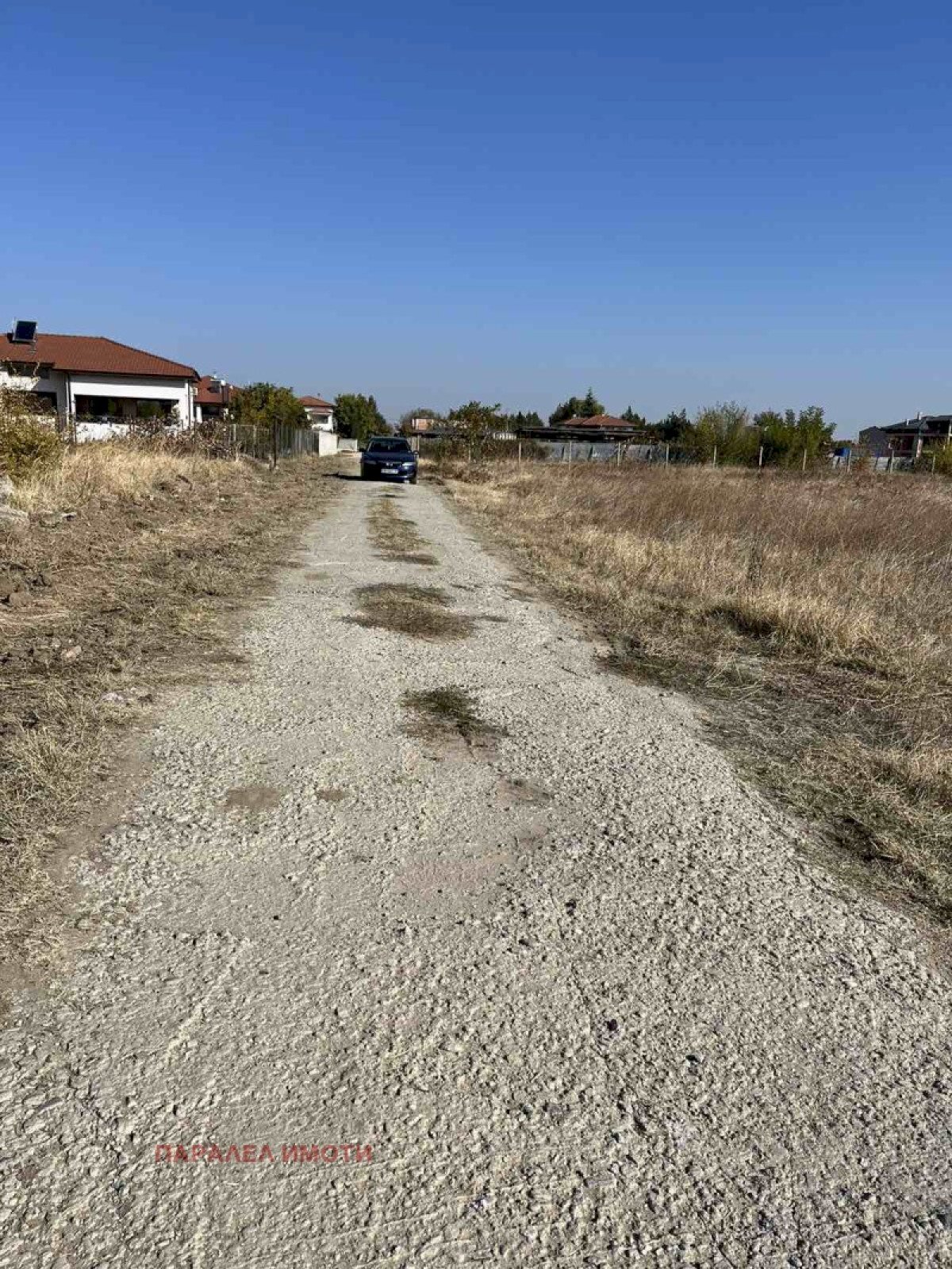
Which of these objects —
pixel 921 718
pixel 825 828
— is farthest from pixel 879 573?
pixel 825 828

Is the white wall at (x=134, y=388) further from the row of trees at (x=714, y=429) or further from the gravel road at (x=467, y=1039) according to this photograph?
the gravel road at (x=467, y=1039)

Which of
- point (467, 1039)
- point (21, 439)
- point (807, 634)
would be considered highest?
point (21, 439)

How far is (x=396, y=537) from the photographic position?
13.5 metres

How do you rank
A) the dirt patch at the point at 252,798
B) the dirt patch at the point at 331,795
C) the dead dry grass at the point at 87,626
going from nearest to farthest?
the dead dry grass at the point at 87,626 → the dirt patch at the point at 252,798 → the dirt patch at the point at 331,795

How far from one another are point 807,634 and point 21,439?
1077 centimetres

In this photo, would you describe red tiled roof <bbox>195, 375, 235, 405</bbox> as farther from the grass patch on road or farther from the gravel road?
the gravel road

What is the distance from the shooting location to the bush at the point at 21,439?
1144 centimetres

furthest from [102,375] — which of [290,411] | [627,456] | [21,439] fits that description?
[21,439]

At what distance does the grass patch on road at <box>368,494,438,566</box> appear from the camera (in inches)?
455

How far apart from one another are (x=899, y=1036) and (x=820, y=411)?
5214cm

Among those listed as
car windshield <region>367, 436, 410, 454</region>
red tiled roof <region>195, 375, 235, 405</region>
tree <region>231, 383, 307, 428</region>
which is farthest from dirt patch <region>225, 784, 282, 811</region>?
red tiled roof <region>195, 375, 235, 405</region>

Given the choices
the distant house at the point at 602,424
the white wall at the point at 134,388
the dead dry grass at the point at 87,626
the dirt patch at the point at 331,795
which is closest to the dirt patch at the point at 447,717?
the dirt patch at the point at 331,795

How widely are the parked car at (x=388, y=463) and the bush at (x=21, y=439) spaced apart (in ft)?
53.3

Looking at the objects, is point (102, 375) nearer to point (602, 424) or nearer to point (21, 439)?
point (21, 439)
